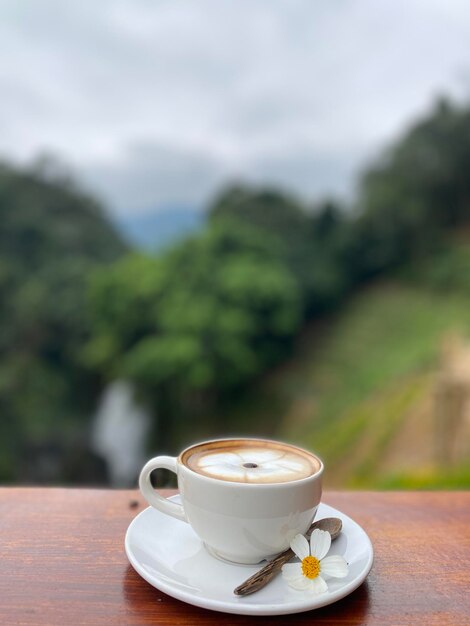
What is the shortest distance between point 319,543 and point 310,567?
22 mm

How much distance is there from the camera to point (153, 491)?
0.37 metres

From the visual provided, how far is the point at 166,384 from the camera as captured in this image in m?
6.16

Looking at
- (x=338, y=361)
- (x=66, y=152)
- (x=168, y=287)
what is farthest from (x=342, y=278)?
(x=66, y=152)

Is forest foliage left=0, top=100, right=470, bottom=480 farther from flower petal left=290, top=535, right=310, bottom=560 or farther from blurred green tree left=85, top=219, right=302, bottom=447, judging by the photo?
flower petal left=290, top=535, right=310, bottom=560

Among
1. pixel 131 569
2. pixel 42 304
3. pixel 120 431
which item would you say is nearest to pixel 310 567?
pixel 131 569

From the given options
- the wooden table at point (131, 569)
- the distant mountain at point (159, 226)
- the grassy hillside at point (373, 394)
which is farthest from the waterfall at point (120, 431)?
the wooden table at point (131, 569)

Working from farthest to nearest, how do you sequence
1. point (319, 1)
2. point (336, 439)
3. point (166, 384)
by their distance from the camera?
point (166, 384), point (319, 1), point (336, 439)

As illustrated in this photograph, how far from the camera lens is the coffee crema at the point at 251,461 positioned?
1.09 ft

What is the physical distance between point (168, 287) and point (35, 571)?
19.9 ft

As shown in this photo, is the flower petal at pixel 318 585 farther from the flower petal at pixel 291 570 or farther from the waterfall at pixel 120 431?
the waterfall at pixel 120 431

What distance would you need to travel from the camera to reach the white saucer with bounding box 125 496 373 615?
284 millimetres

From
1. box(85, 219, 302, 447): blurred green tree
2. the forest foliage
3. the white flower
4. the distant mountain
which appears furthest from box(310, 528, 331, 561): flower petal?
the distant mountain

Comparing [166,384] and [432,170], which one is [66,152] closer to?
[166,384]

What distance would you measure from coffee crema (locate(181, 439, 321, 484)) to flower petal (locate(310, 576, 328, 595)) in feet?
0.18
